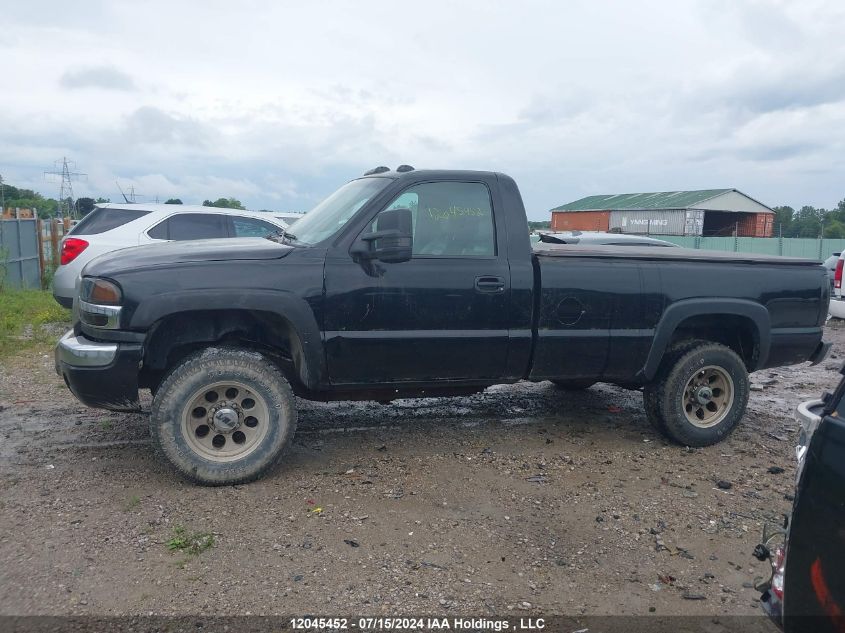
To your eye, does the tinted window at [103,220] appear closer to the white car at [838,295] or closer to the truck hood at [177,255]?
the truck hood at [177,255]

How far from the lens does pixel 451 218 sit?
5062mm

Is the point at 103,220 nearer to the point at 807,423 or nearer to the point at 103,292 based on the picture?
the point at 103,292

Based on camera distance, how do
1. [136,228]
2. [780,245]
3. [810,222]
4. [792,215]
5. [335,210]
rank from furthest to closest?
[792,215]
[810,222]
[780,245]
[136,228]
[335,210]

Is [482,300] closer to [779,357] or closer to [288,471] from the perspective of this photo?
[288,471]

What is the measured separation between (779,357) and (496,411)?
92.1 inches

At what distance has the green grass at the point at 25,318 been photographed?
29.7 feet

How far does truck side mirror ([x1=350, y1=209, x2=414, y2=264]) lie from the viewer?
4.51 metres

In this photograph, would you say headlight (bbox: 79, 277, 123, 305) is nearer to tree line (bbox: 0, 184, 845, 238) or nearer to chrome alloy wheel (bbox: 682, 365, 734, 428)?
chrome alloy wheel (bbox: 682, 365, 734, 428)

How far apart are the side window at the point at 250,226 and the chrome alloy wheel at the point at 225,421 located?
6.12 metres

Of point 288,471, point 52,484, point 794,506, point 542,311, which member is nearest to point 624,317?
point 542,311

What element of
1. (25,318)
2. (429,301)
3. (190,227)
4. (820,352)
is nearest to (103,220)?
(190,227)

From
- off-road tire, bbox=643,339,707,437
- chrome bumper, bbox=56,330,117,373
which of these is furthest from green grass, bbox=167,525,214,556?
off-road tire, bbox=643,339,707,437

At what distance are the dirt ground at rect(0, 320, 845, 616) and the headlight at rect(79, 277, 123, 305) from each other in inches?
46.5

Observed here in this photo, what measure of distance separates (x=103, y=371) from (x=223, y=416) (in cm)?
76
